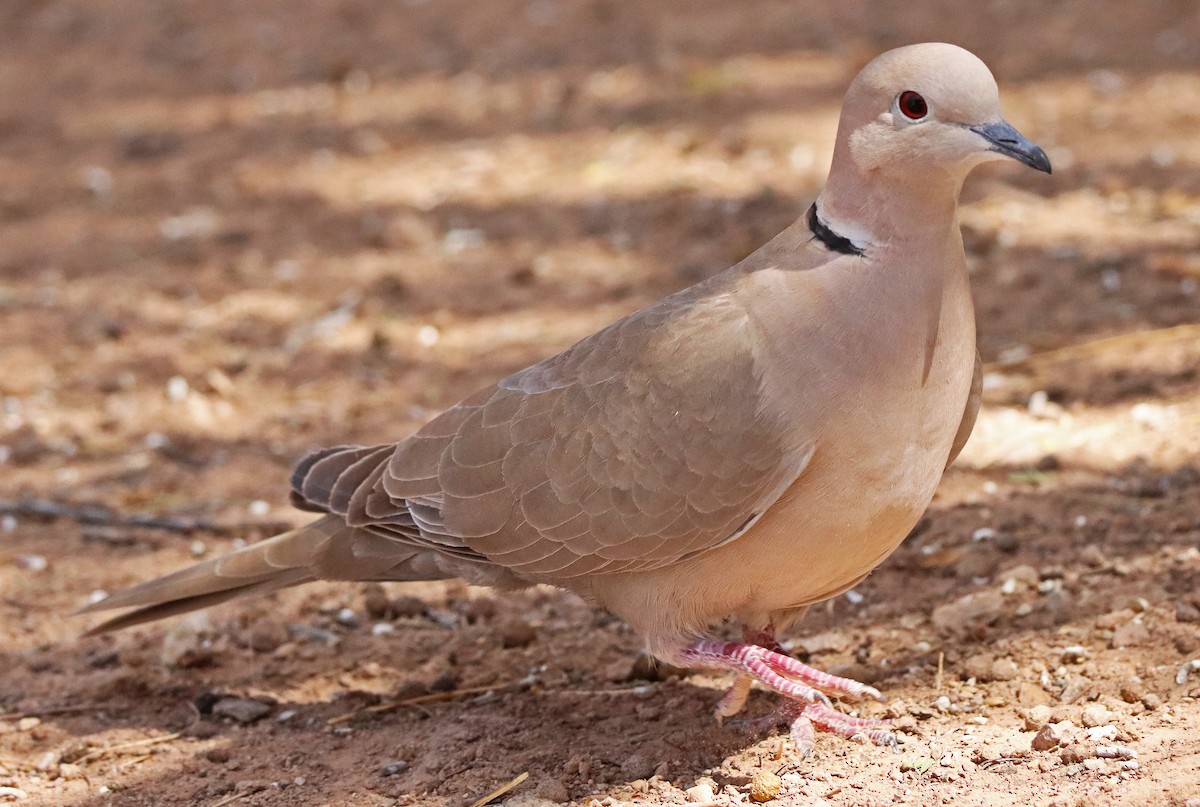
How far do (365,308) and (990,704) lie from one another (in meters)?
3.45

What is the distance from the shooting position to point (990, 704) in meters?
3.36

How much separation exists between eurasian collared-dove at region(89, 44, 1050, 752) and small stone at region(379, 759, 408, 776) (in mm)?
492

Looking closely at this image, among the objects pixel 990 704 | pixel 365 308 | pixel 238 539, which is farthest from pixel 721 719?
pixel 365 308

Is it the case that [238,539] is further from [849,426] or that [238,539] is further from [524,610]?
[849,426]

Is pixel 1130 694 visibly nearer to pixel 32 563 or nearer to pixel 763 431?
pixel 763 431

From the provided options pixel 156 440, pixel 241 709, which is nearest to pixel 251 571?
pixel 241 709

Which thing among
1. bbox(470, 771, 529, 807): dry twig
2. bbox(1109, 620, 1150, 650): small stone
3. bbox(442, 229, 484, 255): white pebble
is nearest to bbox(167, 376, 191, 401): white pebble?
bbox(442, 229, 484, 255): white pebble

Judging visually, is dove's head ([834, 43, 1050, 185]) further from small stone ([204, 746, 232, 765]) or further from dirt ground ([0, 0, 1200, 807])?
small stone ([204, 746, 232, 765])

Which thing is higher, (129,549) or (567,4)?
(567,4)

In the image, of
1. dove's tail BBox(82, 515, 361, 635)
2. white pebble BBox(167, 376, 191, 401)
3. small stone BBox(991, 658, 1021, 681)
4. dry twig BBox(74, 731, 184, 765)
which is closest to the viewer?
small stone BBox(991, 658, 1021, 681)

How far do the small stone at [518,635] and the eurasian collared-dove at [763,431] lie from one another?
0.38 m

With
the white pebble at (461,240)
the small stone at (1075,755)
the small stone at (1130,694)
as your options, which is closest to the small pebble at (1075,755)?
the small stone at (1075,755)

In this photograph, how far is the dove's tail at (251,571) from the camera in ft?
12.3

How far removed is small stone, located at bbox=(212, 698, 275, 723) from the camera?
3754 mm
